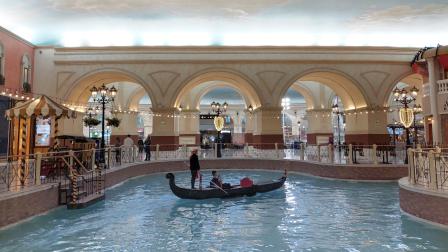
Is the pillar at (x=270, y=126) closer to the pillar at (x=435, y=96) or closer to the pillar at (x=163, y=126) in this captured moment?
the pillar at (x=163, y=126)

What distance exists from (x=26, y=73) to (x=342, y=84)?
21356 mm

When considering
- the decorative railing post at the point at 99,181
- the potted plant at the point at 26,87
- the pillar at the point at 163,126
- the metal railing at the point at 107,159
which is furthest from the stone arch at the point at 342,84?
the potted plant at the point at 26,87

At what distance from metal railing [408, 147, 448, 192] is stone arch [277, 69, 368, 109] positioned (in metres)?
12.8

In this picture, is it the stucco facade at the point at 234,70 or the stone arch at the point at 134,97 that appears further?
the stone arch at the point at 134,97

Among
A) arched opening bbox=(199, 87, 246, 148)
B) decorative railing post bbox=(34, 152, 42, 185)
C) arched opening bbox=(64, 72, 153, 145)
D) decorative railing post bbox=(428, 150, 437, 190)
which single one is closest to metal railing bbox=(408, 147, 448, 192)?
decorative railing post bbox=(428, 150, 437, 190)

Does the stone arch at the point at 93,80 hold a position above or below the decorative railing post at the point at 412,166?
above

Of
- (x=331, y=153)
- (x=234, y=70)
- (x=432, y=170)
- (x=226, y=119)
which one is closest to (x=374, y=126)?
(x=331, y=153)

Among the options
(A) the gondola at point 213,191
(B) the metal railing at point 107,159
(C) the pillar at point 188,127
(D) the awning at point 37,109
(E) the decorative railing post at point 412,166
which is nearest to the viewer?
(E) the decorative railing post at point 412,166

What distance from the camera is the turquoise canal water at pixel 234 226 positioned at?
622 cm

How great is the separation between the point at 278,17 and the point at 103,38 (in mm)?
11131

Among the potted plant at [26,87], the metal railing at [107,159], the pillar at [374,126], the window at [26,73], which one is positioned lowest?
the metal railing at [107,159]

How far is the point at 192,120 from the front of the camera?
27.1 m

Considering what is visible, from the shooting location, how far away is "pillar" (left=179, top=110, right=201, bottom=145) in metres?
26.9

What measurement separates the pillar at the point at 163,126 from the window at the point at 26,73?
7.79 metres
